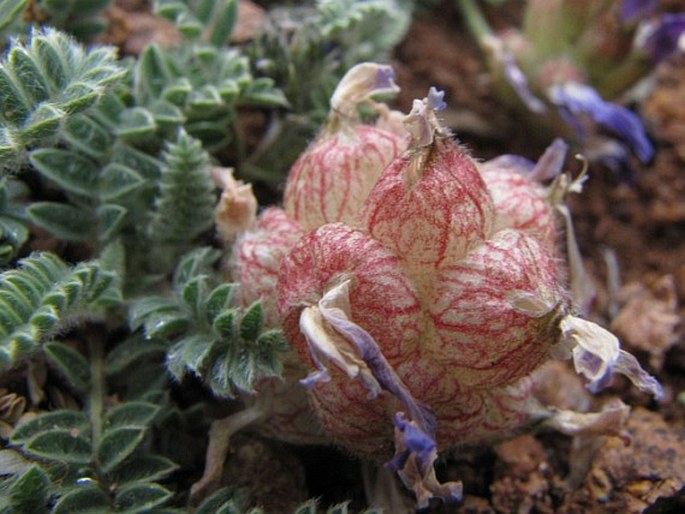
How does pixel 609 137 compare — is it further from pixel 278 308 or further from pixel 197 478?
pixel 197 478

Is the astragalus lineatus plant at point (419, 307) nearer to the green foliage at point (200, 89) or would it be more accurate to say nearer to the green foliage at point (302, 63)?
the green foliage at point (200, 89)

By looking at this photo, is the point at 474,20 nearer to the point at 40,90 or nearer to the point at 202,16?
the point at 202,16

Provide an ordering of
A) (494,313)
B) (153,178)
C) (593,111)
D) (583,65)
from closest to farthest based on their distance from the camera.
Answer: (494,313) < (153,178) < (593,111) < (583,65)

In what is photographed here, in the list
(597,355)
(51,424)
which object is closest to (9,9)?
(51,424)

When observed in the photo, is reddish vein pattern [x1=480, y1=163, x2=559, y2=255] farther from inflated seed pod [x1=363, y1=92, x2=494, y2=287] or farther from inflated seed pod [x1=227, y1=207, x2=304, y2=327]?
inflated seed pod [x1=227, y1=207, x2=304, y2=327]

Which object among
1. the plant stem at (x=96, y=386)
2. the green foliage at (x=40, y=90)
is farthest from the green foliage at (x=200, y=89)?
the plant stem at (x=96, y=386)

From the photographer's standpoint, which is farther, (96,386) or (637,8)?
(637,8)
